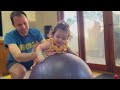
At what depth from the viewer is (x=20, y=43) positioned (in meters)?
1.52

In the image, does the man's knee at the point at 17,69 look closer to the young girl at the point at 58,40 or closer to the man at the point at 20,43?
the man at the point at 20,43

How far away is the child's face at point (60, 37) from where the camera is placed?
53.0 inches

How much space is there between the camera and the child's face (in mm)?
1345

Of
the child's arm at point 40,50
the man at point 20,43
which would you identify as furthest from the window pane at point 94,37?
the child's arm at point 40,50

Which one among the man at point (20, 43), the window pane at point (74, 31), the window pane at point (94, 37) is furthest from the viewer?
the window pane at point (74, 31)

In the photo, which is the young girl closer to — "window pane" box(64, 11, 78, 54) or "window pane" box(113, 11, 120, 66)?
"window pane" box(113, 11, 120, 66)

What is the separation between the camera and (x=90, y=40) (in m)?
3.33

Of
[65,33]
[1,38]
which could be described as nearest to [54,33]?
[65,33]

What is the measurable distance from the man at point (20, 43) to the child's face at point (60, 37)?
11 cm

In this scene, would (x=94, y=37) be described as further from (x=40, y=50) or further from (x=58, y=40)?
(x=40, y=50)

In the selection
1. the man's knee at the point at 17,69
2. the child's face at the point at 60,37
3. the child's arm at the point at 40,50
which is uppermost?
the child's face at the point at 60,37

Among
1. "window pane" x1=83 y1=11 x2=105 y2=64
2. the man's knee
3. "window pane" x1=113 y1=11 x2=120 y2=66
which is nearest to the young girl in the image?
the man's knee
